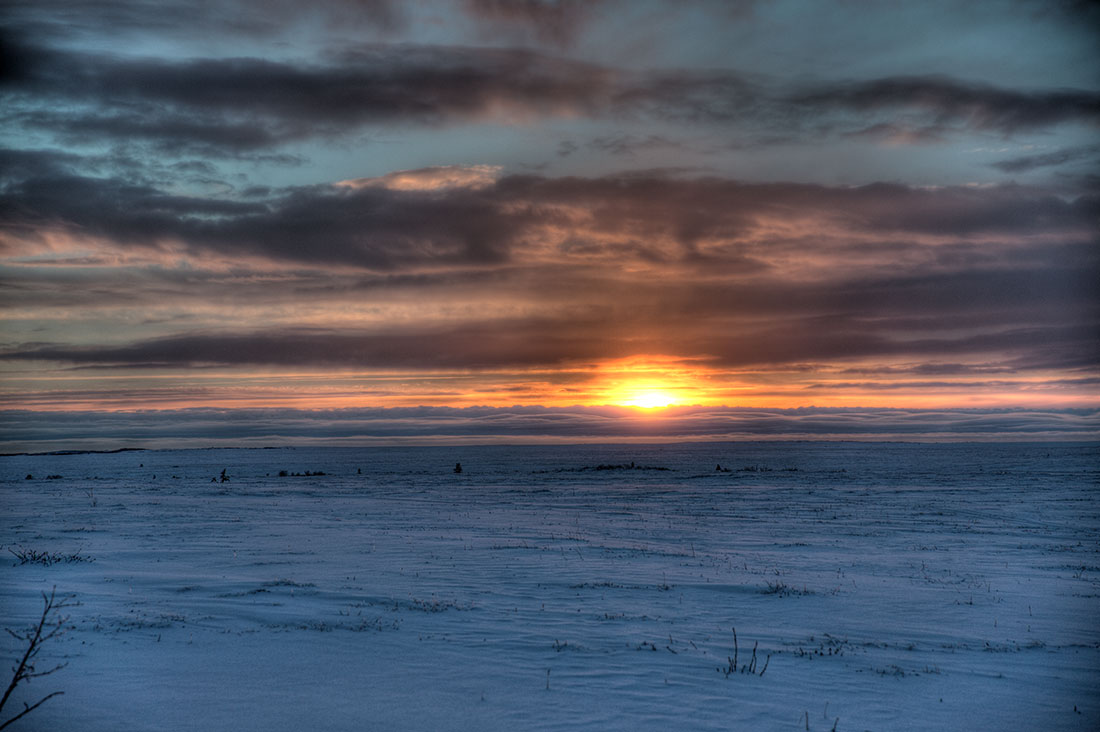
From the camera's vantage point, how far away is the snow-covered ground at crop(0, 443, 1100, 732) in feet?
29.3

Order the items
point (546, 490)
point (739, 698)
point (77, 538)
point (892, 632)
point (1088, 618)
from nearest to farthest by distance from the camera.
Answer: point (739, 698) < point (892, 632) < point (1088, 618) < point (77, 538) < point (546, 490)

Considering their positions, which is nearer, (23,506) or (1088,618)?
(1088,618)

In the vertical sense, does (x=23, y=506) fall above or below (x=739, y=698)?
below

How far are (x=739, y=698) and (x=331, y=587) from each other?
9931 millimetres

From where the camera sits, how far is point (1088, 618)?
14078 millimetres

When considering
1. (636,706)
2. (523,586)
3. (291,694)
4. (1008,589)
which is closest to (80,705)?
(291,694)

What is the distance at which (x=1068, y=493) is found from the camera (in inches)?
1855

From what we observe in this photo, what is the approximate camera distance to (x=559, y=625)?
513 inches

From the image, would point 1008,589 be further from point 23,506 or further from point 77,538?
point 23,506

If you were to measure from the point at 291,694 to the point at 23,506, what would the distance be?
122 ft

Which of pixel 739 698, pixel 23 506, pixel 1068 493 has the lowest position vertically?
pixel 23 506

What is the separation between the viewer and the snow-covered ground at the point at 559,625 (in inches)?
352

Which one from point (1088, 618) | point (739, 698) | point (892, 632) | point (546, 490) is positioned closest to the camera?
point (739, 698)

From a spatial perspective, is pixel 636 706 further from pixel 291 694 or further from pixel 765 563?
pixel 765 563
